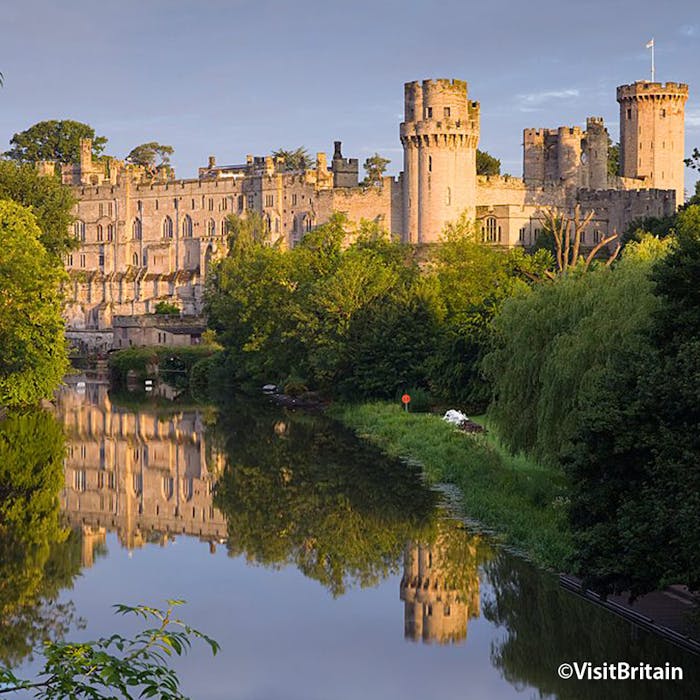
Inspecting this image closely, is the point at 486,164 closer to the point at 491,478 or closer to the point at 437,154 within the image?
the point at 437,154

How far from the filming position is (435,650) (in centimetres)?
1900

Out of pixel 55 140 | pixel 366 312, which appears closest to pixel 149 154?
pixel 55 140

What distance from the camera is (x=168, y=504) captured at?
31078mm

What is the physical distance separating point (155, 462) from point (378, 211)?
2279 inches

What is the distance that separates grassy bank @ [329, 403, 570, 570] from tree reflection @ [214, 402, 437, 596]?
0.79 metres

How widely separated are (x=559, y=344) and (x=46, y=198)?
129ft

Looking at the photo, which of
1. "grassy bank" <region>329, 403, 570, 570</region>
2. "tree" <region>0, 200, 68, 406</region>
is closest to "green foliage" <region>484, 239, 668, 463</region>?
"grassy bank" <region>329, 403, 570, 570</region>

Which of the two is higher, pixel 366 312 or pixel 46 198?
pixel 46 198

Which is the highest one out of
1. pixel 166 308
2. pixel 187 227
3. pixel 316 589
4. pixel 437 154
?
pixel 437 154

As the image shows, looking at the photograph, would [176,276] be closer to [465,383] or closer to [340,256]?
[340,256]

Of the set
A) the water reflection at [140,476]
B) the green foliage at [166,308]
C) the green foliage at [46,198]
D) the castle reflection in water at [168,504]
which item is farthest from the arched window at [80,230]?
the castle reflection in water at [168,504]

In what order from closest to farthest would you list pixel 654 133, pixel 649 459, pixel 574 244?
pixel 649 459 < pixel 574 244 < pixel 654 133

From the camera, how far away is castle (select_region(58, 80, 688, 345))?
289 ft

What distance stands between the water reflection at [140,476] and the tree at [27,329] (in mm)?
2055
